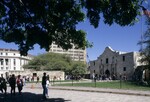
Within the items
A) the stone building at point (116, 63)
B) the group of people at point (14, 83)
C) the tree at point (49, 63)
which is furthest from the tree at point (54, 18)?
the tree at point (49, 63)

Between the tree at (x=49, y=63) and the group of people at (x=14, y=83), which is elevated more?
the tree at (x=49, y=63)

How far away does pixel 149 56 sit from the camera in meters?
50.9

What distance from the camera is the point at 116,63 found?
89500mm

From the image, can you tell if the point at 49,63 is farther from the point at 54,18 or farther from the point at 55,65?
the point at 54,18

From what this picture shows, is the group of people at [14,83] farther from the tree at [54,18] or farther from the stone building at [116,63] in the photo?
the stone building at [116,63]

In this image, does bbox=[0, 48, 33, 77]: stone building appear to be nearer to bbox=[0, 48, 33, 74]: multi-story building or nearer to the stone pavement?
bbox=[0, 48, 33, 74]: multi-story building

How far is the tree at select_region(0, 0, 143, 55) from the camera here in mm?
14914

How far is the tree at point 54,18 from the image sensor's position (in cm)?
1491

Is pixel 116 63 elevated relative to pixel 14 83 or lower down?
elevated

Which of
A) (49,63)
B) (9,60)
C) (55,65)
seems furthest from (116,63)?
(9,60)

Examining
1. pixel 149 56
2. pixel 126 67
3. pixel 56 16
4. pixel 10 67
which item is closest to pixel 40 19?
pixel 56 16

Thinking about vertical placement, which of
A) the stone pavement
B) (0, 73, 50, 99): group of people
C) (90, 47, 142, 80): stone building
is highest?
(90, 47, 142, 80): stone building

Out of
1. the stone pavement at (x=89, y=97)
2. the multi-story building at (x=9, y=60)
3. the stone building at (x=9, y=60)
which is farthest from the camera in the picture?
the multi-story building at (x=9, y=60)

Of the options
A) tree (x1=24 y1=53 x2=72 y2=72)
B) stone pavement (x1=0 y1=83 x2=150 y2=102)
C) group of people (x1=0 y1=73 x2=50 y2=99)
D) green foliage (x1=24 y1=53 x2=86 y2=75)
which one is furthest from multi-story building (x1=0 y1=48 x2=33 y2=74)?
stone pavement (x1=0 y1=83 x2=150 y2=102)
